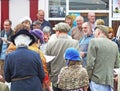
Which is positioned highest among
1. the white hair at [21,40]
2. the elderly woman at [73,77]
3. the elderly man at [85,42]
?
the white hair at [21,40]

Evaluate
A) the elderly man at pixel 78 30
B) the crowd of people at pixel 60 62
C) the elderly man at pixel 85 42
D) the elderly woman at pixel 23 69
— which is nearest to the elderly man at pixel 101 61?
the crowd of people at pixel 60 62

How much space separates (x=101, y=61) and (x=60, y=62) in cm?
71

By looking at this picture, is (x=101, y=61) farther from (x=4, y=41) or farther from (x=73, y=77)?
(x=4, y=41)

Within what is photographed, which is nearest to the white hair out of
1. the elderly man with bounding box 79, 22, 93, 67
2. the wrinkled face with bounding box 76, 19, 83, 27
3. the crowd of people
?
the crowd of people

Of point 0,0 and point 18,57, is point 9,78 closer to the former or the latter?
point 18,57

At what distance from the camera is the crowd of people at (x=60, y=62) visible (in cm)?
634

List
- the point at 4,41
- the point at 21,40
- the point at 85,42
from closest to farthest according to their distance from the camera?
the point at 21,40, the point at 85,42, the point at 4,41

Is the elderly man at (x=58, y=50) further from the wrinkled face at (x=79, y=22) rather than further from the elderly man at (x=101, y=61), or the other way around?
the wrinkled face at (x=79, y=22)

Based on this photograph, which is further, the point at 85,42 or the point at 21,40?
the point at 85,42

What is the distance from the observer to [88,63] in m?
7.45

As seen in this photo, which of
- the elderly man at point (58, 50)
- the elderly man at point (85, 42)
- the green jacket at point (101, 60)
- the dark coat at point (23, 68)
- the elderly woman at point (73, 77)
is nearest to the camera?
the dark coat at point (23, 68)

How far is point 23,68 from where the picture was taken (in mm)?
6277

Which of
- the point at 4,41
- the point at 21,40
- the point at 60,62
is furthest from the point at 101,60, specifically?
the point at 4,41

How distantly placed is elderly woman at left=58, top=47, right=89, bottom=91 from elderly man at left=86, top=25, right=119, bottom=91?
731 mm
